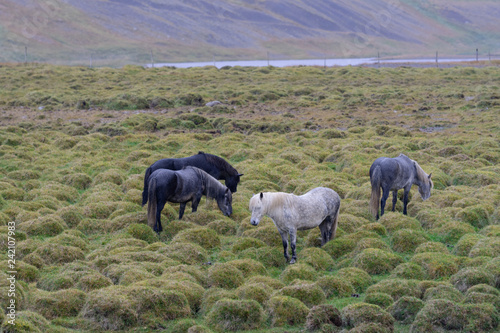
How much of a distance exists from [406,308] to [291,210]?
3.42 meters

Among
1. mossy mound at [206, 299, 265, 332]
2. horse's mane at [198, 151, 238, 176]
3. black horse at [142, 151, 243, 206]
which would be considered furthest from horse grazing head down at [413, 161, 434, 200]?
mossy mound at [206, 299, 265, 332]

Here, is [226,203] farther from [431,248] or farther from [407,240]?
[431,248]

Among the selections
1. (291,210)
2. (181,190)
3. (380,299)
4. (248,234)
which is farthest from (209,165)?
(380,299)

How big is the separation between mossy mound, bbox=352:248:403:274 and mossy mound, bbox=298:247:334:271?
1.76 ft

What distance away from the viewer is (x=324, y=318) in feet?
27.2

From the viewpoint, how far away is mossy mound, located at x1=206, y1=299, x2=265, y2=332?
27.5ft

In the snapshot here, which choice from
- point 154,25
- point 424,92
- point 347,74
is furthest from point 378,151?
point 154,25

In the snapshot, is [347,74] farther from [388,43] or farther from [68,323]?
[388,43]

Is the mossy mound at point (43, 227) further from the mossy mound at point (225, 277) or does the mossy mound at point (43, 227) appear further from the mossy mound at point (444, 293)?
the mossy mound at point (444, 293)

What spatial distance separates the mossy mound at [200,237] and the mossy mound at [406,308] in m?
4.90

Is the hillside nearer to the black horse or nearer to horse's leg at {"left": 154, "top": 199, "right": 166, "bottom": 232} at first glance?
the black horse

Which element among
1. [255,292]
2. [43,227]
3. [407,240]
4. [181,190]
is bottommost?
[255,292]

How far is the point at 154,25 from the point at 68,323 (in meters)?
166

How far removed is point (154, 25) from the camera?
16525cm
